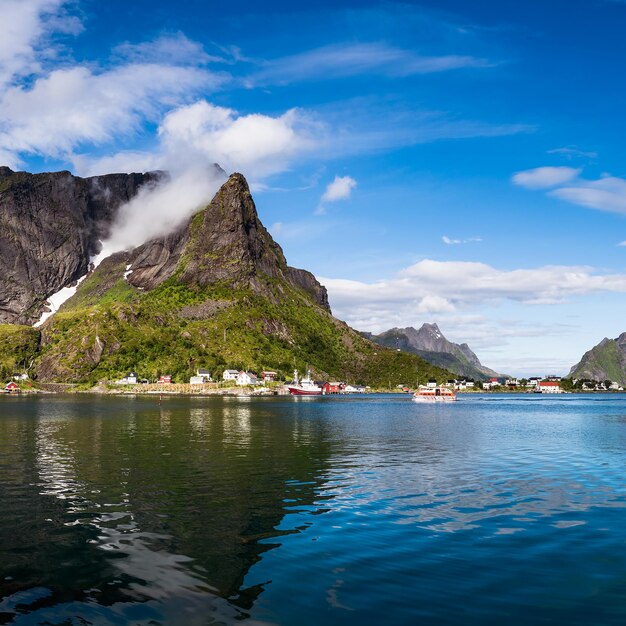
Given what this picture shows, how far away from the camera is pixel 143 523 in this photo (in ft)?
96.7

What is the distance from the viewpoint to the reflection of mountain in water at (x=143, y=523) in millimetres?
19609

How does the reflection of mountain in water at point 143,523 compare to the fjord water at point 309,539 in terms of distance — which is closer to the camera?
the fjord water at point 309,539

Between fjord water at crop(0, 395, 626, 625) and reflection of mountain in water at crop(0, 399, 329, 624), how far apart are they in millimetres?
112

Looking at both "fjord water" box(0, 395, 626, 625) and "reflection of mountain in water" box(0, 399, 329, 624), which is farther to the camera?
"reflection of mountain in water" box(0, 399, 329, 624)

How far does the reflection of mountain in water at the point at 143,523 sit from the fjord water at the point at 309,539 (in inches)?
4.4

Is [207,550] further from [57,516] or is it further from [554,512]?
[554,512]

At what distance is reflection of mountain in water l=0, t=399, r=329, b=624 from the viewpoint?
19609mm

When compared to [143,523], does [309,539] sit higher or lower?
lower

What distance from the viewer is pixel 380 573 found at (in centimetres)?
2194

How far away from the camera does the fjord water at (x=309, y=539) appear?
18781 millimetres

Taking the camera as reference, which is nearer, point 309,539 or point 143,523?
point 309,539

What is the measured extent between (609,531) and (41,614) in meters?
25.7

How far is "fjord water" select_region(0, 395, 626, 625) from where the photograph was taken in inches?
739

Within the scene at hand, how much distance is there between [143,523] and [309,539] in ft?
29.2
